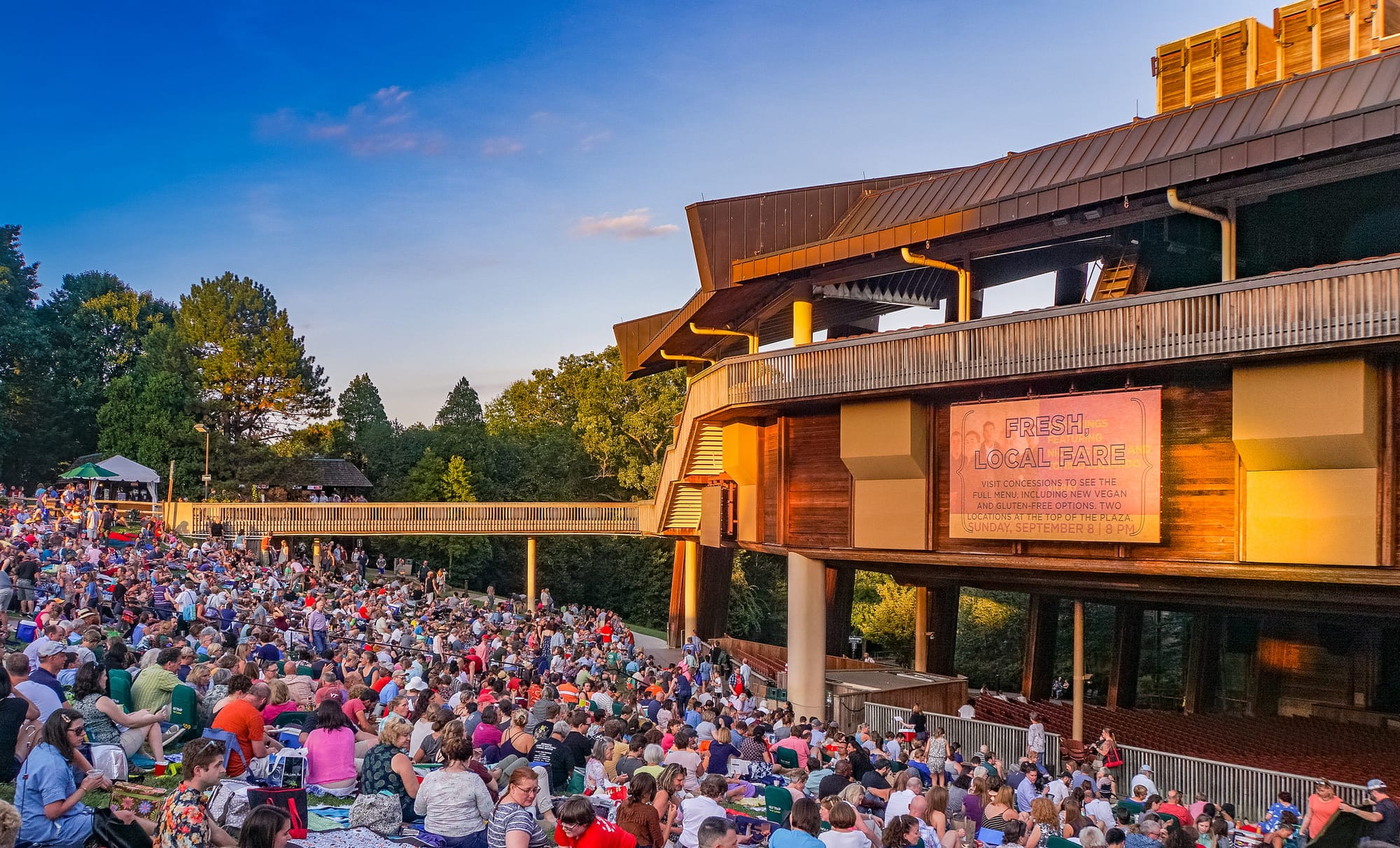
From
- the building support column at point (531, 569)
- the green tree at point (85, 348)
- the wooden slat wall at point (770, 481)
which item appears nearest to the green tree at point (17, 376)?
the green tree at point (85, 348)

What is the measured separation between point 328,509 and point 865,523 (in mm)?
25087

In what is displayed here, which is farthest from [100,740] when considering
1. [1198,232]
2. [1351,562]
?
[1198,232]

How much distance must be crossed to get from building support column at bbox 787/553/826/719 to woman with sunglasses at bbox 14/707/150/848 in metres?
16.2

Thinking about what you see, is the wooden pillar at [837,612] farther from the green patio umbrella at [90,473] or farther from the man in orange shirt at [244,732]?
the man in orange shirt at [244,732]

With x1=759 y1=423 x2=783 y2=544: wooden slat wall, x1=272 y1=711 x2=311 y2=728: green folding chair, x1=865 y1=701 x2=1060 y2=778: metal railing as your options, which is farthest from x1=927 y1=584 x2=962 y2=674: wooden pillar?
x1=272 y1=711 x2=311 y2=728: green folding chair

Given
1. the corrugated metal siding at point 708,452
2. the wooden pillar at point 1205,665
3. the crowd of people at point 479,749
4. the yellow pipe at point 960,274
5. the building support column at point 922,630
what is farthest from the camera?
the building support column at point 922,630

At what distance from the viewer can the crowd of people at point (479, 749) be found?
297 inches

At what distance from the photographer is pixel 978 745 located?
19.0 meters

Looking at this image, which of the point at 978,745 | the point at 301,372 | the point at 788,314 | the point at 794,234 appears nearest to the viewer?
the point at 978,745

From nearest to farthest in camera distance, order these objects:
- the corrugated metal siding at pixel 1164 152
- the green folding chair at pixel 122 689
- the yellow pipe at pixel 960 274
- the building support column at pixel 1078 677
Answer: the green folding chair at pixel 122 689 < the corrugated metal siding at pixel 1164 152 < the building support column at pixel 1078 677 < the yellow pipe at pixel 960 274

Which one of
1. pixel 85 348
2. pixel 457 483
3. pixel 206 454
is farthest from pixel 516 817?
pixel 85 348

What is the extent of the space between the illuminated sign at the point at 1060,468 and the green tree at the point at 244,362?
126 feet

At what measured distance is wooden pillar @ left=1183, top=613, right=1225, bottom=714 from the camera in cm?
3075

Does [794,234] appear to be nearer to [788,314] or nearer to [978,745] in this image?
[788,314]
